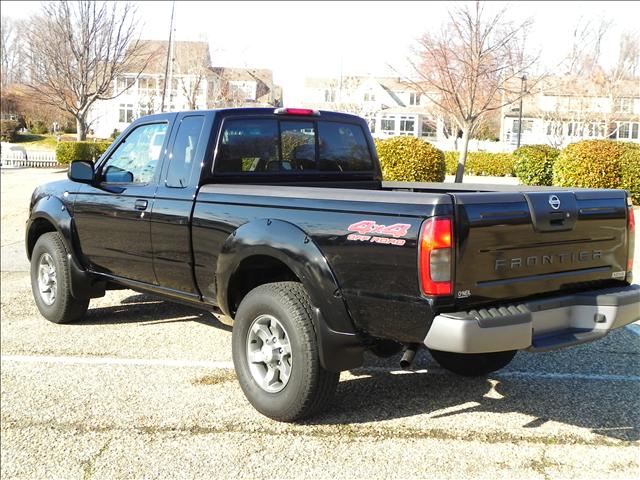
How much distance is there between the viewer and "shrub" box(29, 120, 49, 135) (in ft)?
199

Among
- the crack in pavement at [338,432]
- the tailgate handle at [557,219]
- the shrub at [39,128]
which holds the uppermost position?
the shrub at [39,128]

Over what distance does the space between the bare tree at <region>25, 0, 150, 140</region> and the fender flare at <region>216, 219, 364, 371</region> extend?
977 inches

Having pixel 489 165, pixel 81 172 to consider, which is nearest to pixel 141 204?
pixel 81 172

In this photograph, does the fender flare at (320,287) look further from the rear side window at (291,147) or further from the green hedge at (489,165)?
the green hedge at (489,165)

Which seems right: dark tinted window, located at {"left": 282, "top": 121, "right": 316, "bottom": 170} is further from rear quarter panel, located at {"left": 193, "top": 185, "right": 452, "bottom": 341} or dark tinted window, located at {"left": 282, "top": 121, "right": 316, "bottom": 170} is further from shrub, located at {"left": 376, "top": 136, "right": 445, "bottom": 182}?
shrub, located at {"left": 376, "top": 136, "right": 445, "bottom": 182}

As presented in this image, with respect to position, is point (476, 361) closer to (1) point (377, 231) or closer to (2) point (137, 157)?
(1) point (377, 231)

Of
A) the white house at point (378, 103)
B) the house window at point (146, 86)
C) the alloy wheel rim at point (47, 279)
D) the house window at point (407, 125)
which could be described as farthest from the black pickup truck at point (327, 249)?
the house window at point (407, 125)

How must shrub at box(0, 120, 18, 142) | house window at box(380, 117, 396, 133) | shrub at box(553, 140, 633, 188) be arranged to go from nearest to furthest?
shrub at box(553, 140, 633, 188)
shrub at box(0, 120, 18, 142)
house window at box(380, 117, 396, 133)

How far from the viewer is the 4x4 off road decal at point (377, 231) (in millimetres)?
3471

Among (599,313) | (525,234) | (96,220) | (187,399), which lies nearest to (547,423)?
(599,313)

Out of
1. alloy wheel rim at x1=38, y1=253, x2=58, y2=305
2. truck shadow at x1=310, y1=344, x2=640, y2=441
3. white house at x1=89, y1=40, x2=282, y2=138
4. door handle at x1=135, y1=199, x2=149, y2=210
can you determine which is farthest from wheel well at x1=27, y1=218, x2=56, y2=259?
white house at x1=89, y1=40, x2=282, y2=138

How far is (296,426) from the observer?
412cm

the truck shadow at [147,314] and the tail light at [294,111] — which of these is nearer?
the tail light at [294,111]

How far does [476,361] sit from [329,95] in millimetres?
53089
